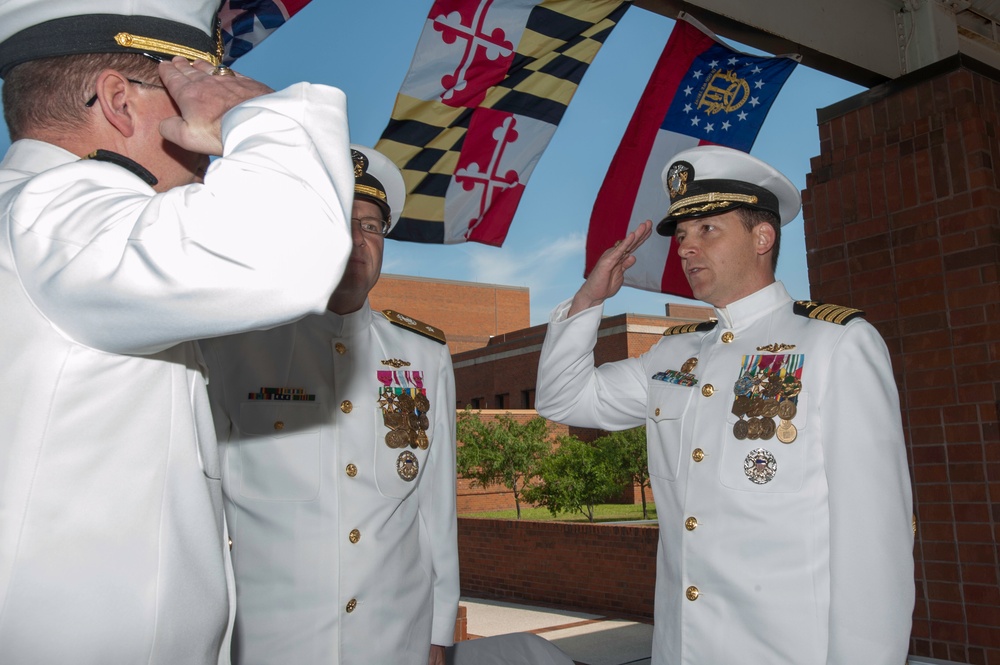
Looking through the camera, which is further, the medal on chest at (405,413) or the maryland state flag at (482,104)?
the maryland state flag at (482,104)

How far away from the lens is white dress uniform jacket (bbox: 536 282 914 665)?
2031 millimetres

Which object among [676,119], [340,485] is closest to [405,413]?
[340,485]

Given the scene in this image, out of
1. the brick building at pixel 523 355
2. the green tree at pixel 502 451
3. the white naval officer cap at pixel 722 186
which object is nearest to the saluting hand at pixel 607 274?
the white naval officer cap at pixel 722 186

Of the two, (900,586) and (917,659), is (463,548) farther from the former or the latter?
(900,586)

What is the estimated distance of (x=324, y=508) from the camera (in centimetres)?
232

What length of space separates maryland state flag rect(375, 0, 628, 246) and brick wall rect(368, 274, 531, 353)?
38.6 meters

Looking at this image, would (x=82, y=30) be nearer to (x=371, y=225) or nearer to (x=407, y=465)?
(x=371, y=225)

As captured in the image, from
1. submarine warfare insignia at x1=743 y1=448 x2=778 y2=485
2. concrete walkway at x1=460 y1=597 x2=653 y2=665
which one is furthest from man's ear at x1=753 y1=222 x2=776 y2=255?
concrete walkway at x1=460 y1=597 x2=653 y2=665

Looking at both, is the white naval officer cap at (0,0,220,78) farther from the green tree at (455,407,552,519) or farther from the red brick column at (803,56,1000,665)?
the green tree at (455,407,552,519)

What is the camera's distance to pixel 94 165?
3.50 ft

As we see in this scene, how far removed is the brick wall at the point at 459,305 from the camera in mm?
44875

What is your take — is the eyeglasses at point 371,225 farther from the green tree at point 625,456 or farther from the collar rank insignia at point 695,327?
the green tree at point 625,456

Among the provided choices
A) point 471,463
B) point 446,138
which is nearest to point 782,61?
point 446,138

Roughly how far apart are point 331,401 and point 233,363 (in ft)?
1.05
